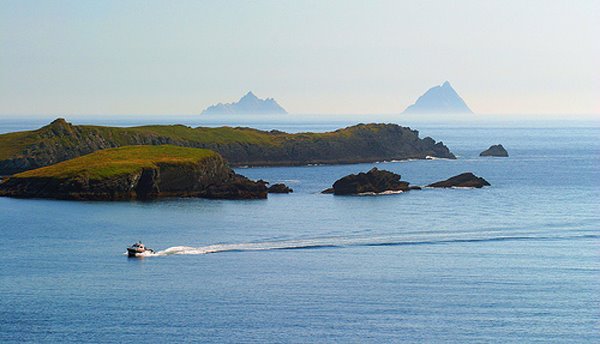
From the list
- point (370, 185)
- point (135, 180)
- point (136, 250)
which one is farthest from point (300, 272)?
point (370, 185)

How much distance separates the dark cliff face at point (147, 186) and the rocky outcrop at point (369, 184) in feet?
43.9

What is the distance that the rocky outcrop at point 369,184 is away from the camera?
6644 inches

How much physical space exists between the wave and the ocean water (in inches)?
9.1

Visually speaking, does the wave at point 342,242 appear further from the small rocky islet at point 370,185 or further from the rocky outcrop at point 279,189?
the rocky outcrop at point 279,189

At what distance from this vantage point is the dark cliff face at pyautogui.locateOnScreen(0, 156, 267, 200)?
15788 cm

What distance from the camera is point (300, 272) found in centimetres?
9469

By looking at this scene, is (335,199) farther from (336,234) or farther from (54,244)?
(54,244)

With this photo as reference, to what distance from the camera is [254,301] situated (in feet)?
270

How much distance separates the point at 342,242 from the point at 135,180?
188 ft

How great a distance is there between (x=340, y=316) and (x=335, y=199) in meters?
83.5

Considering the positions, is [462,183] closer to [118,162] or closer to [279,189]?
[279,189]

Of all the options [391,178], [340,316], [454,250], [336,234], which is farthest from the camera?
[391,178]

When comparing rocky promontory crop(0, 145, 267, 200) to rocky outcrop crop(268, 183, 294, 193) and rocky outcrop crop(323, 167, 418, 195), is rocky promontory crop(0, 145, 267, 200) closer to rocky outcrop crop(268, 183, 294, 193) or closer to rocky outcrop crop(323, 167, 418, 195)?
rocky outcrop crop(268, 183, 294, 193)

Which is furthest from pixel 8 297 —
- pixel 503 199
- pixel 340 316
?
pixel 503 199
